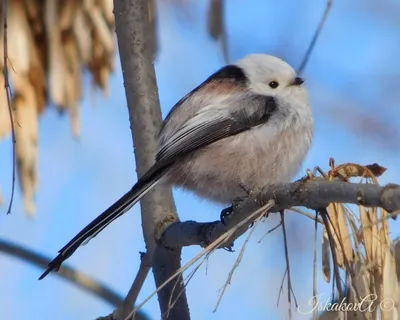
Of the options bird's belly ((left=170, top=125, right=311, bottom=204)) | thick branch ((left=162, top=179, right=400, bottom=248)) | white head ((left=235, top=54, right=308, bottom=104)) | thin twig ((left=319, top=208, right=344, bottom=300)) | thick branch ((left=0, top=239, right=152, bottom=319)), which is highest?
white head ((left=235, top=54, right=308, bottom=104))

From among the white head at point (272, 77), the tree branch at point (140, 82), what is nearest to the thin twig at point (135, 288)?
the tree branch at point (140, 82)

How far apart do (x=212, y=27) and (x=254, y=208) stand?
3.41 feet

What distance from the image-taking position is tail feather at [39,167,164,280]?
6.80 ft

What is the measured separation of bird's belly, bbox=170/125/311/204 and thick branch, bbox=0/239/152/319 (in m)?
0.42

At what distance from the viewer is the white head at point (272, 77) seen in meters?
2.76

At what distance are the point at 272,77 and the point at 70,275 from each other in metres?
0.88

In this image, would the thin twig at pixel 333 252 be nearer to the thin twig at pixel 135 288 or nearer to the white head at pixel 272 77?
the thin twig at pixel 135 288

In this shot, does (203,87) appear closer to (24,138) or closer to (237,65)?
(237,65)

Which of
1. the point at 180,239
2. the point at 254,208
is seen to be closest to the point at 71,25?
the point at 180,239

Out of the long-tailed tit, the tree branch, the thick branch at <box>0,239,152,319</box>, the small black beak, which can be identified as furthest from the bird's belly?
the thick branch at <box>0,239,152,319</box>

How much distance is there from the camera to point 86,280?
2.74 meters

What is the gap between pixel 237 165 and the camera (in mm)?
2516

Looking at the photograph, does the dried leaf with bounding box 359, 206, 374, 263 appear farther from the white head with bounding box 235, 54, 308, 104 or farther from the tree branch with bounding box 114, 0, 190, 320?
the white head with bounding box 235, 54, 308, 104

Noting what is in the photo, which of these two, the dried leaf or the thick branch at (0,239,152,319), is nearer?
the dried leaf
